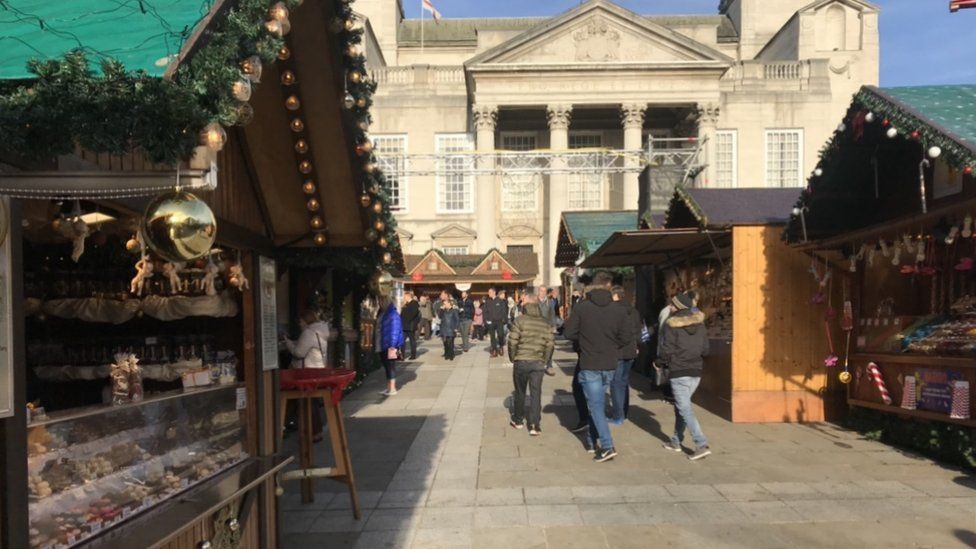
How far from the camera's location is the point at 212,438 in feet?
12.8

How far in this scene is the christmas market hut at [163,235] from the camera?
2.19 metres

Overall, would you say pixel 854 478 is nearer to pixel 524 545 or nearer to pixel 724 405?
pixel 724 405

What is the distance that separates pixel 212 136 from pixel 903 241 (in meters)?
6.43

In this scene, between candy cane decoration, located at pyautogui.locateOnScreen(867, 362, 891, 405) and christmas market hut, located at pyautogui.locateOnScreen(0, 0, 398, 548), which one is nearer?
christmas market hut, located at pyautogui.locateOnScreen(0, 0, 398, 548)

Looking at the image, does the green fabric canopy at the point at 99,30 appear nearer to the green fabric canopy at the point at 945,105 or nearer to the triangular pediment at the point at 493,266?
the green fabric canopy at the point at 945,105

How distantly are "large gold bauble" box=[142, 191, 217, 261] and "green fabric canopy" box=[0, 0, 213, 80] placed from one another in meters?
0.52

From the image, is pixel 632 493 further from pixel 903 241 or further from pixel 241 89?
pixel 241 89

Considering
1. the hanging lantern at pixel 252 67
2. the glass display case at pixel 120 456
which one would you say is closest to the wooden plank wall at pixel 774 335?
the glass display case at pixel 120 456

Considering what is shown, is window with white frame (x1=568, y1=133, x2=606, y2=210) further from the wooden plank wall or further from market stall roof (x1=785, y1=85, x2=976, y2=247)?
market stall roof (x1=785, y1=85, x2=976, y2=247)

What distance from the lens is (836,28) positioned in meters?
43.9

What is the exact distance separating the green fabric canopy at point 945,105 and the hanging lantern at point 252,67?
4.90 meters

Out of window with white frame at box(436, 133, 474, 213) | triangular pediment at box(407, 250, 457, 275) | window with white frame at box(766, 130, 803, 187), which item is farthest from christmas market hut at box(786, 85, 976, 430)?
window with white frame at box(766, 130, 803, 187)

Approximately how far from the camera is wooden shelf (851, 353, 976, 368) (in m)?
6.06

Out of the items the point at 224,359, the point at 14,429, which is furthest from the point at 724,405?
the point at 14,429
